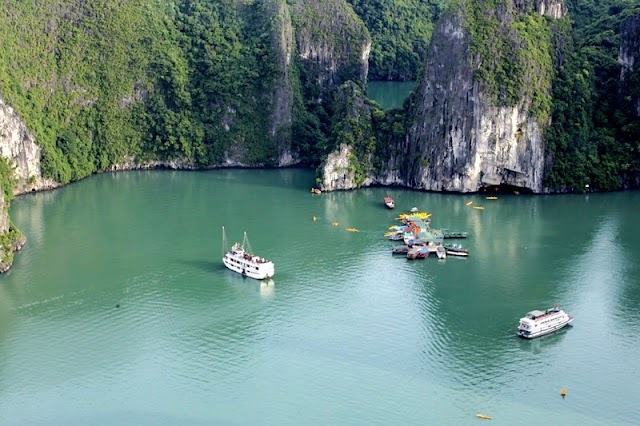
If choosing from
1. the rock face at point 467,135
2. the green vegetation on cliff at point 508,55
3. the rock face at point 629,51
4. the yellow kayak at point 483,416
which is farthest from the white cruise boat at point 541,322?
the rock face at point 629,51

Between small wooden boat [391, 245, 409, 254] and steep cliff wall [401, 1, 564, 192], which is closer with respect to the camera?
small wooden boat [391, 245, 409, 254]

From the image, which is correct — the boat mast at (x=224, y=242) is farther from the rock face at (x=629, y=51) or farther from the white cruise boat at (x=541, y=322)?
the rock face at (x=629, y=51)

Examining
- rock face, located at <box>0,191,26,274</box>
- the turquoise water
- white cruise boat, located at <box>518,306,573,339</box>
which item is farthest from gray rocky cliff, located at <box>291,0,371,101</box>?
white cruise boat, located at <box>518,306,573,339</box>

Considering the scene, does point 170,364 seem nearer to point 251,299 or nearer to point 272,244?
point 251,299

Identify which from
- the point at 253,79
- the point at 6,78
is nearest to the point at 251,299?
the point at 6,78

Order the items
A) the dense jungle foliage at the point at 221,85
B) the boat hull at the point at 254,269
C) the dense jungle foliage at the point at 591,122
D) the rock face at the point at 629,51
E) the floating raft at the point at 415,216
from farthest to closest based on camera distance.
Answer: the rock face at the point at 629,51
the dense jungle foliage at the point at 221,85
the dense jungle foliage at the point at 591,122
the floating raft at the point at 415,216
the boat hull at the point at 254,269

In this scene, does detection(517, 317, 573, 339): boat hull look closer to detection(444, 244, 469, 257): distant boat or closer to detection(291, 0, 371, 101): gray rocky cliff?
detection(444, 244, 469, 257): distant boat
